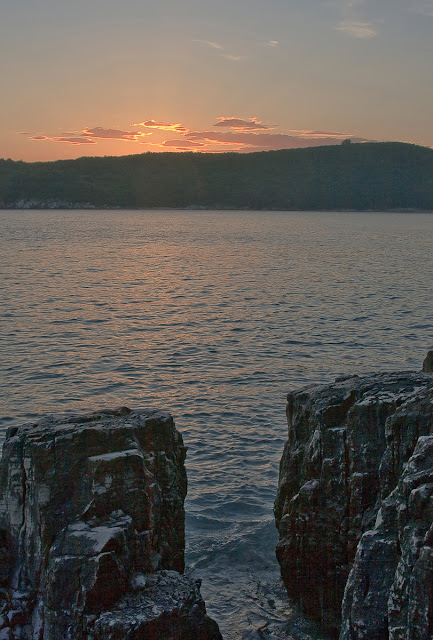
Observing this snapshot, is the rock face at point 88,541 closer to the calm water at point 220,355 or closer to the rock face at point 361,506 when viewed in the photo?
the rock face at point 361,506

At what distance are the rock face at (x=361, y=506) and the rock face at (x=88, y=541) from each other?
1.98 meters

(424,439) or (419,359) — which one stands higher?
(424,439)

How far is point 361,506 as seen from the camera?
384 inches

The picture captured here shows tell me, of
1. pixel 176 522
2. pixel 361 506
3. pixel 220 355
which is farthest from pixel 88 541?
pixel 220 355

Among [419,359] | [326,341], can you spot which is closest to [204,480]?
[419,359]

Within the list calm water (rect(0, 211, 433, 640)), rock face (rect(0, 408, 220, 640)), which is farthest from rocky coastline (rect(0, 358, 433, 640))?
calm water (rect(0, 211, 433, 640))

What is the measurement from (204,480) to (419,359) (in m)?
12.8

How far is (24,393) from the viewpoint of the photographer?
22109 millimetres

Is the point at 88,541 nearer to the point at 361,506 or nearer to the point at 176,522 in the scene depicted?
the point at 176,522

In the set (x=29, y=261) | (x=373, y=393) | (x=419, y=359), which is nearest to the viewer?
(x=373, y=393)

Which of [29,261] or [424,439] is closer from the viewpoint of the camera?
[424,439]

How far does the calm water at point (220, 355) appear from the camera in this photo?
13.5 meters

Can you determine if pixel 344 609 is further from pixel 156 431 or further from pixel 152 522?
pixel 156 431

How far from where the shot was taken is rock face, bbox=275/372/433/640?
7285 millimetres
